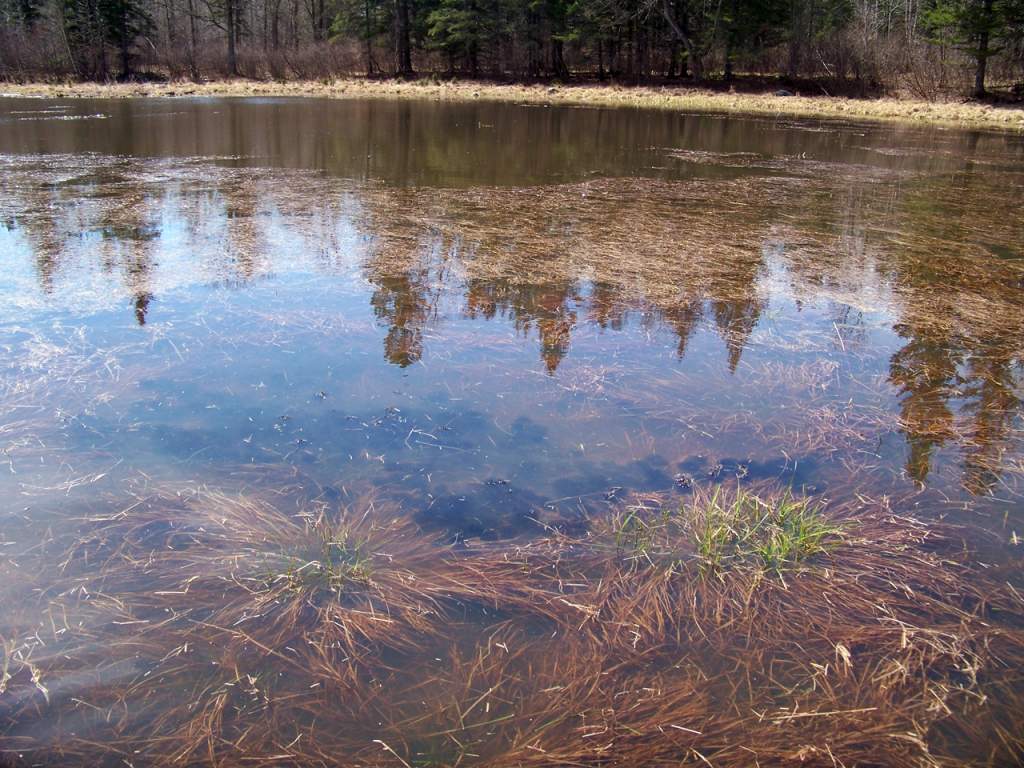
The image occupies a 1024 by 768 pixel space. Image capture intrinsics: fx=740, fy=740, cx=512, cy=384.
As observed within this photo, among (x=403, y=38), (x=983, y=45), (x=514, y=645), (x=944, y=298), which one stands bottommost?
(x=514, y=645)

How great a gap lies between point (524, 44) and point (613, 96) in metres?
8.83

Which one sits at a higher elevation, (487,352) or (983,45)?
(983,45)

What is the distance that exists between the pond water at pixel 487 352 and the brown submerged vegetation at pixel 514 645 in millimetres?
83

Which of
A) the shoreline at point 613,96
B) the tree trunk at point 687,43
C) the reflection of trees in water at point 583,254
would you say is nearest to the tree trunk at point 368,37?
the shoreline at point 613,96

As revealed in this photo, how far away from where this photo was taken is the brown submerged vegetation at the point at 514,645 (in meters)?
2.08

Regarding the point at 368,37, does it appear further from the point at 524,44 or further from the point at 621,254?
the point at 621,254

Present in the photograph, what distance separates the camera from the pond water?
3.23 meters

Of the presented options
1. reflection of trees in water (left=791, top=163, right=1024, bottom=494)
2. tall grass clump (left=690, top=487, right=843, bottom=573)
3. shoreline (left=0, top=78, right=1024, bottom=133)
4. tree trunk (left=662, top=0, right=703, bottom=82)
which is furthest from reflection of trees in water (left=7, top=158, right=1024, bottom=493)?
tree trunk (left=662, top=0, right=703, bottom=82)

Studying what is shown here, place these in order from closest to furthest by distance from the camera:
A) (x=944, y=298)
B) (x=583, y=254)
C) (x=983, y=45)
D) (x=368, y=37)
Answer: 1. (x=944, y=298)
2. (x=583, y=254)
3. (x=983, y=45)
4. (x=368, y=37)

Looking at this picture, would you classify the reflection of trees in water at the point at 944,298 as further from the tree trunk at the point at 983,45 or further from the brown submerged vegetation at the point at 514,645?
the tree trunk at the point at 983,45

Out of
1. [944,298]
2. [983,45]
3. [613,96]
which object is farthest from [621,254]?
[983,45]

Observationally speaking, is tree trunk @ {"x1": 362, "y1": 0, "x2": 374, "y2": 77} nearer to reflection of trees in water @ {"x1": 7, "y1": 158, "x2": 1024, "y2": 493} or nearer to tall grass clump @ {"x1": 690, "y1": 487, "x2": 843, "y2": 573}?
reflection of trees in water @ {"x1": 7, "y1": 158, "x2": 1024, "y2": 493}

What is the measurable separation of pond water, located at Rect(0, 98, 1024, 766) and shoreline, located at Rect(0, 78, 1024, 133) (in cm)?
1608

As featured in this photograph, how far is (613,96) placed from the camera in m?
31.0
